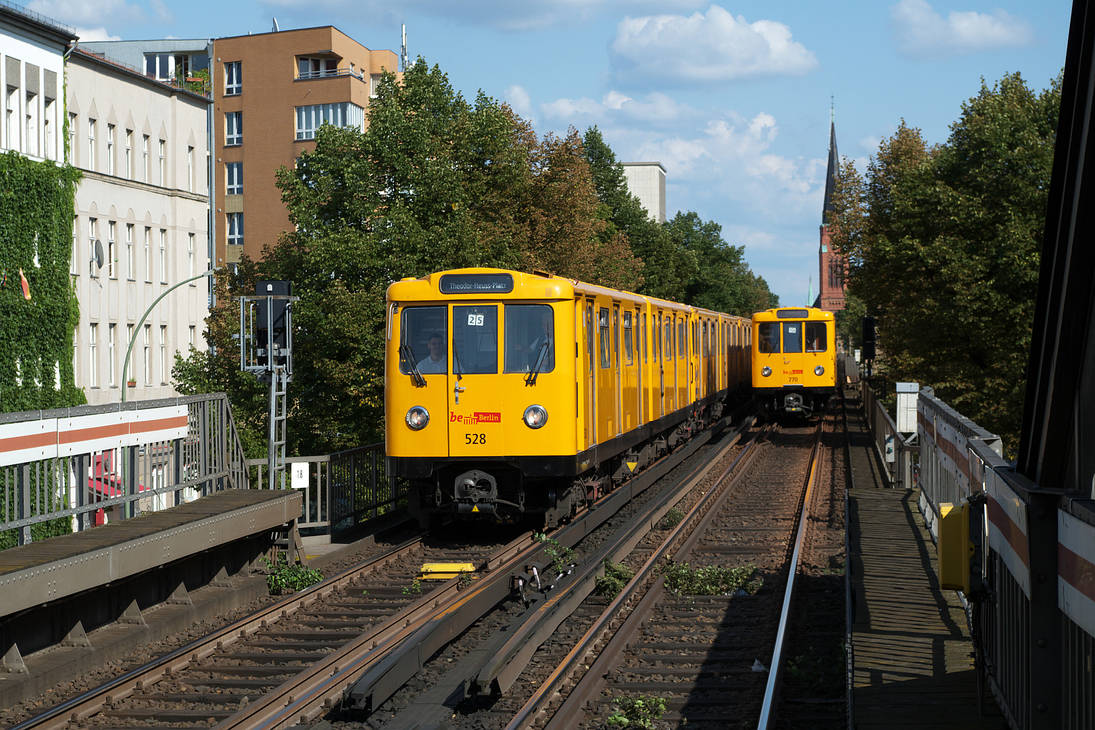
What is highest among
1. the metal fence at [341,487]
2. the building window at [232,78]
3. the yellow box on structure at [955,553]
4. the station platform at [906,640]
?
the building window at [232,78]

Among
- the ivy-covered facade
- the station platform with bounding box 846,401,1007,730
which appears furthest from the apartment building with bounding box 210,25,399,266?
the station platform with bounding box 846,401,1007,730

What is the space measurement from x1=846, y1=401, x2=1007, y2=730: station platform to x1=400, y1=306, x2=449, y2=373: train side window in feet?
16.9

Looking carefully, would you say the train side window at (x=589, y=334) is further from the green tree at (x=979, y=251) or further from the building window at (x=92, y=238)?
the building window at (x=92, y=238)

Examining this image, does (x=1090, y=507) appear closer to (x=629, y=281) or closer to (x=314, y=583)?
(x=314, y=583)

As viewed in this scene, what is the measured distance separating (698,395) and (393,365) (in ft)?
47.4

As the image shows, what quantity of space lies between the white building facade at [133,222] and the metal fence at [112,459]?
2932cm

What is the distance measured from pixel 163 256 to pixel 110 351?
6.03 m

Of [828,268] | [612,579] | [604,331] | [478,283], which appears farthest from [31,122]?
[828,268]

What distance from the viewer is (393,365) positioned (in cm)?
1471

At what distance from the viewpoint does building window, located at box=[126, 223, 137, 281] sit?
4657 centimetres

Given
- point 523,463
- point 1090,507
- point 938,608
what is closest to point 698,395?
point 523,463

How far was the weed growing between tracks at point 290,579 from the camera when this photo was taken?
473 inches

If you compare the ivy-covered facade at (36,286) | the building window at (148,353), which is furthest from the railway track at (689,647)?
the building window at (148,353)

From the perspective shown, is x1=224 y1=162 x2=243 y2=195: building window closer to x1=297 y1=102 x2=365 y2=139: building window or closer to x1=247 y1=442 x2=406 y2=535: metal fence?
x1=297 y1=102 x2=365 y2=139: building window
